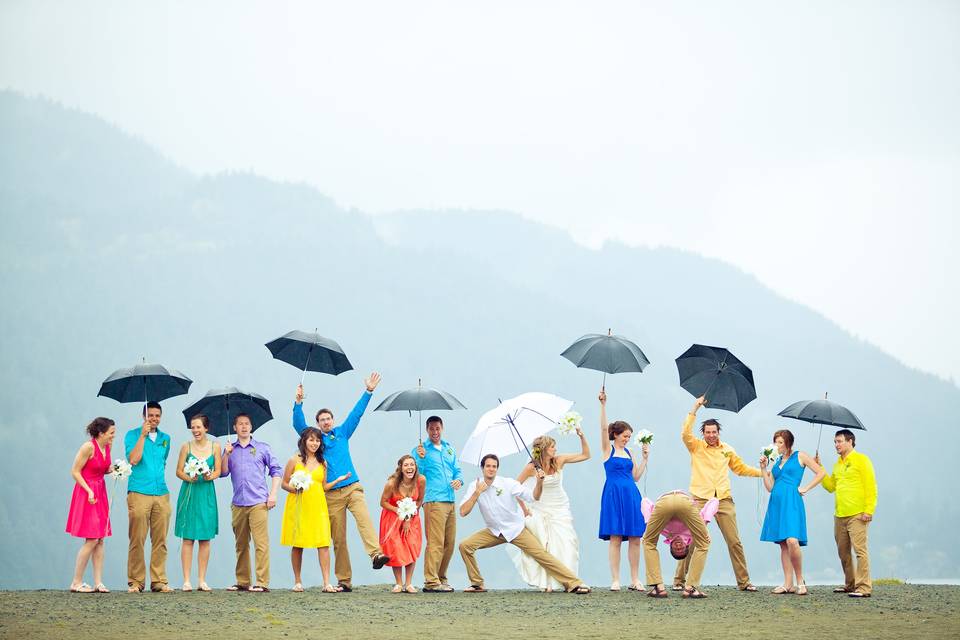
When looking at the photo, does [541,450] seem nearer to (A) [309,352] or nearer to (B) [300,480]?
(B) [300,480]

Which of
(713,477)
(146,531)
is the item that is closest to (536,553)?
(713,477)

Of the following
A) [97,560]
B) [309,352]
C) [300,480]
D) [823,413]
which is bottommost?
[97,560]

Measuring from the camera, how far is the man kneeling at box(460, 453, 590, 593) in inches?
504

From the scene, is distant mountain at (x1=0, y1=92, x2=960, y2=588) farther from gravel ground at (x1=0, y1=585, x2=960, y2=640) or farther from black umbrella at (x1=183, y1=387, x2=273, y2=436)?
gravel ground at (x1=0, y1=585, x2=960, y2=640)

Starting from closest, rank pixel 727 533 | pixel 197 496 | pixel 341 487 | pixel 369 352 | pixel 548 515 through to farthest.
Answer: pixel 197 496, pixel 727 533, pixel 341 487, pixel 548 515, pixel 369 352

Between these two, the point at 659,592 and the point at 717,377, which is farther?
the point at 717,377

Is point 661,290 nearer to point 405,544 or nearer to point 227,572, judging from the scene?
point 227,572

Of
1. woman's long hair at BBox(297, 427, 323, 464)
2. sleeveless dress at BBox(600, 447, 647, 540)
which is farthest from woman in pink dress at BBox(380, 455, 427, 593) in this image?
sleeveless dress at BBox(600, 447, 647, 540)

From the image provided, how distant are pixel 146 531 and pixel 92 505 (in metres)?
0.68

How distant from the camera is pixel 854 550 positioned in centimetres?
1283

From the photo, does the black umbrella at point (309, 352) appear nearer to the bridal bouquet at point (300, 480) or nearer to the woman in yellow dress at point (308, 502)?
the woman in yellow dress at point (308, 502)

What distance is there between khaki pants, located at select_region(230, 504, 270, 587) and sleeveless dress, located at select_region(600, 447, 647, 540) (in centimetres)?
380

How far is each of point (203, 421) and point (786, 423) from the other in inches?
4440

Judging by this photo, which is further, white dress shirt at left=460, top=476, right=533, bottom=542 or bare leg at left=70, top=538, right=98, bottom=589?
white dress shirt at left=460, top=476, right=533, bottom=542
